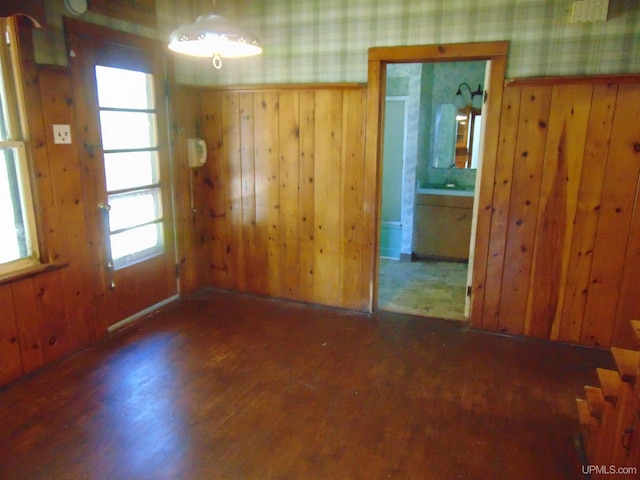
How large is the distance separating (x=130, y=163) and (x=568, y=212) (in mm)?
3266

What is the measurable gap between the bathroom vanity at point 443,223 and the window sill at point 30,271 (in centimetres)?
388

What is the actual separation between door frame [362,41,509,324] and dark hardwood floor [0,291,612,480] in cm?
50

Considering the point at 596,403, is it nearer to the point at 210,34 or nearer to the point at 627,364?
the point at 627,364

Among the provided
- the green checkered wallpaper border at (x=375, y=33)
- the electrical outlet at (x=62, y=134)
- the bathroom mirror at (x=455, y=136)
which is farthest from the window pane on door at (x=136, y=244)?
the bathroom mirror at (x=455, y=136)

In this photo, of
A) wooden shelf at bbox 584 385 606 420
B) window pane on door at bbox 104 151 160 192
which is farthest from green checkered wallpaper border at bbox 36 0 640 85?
wooden shelf at bbox 584 385 606 420

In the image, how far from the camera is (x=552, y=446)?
225 cm

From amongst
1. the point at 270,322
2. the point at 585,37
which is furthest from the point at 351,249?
the point at 585,37

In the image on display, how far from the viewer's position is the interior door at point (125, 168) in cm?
308

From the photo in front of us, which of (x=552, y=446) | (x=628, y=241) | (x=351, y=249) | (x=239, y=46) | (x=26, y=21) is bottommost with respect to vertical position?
(x=552, y=446)

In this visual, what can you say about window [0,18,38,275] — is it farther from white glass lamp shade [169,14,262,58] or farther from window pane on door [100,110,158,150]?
white glass lamp shade [169,14,262,58]

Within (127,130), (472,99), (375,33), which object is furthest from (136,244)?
(472,99)

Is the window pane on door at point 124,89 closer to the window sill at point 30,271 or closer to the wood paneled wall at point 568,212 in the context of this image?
the window sill at point 30,271

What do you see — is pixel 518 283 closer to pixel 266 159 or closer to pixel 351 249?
pixel 351 249

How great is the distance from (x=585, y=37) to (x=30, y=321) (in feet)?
13.1
